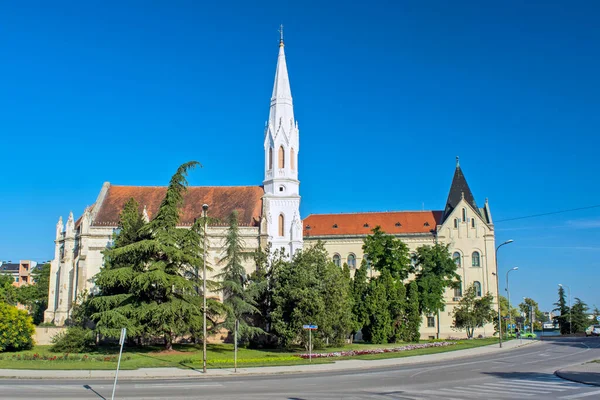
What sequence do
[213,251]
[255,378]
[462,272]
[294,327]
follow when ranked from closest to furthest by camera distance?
[255,378] → [294,327] → [213,251] → [462,272]

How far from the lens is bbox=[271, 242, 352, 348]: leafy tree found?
43.6 m

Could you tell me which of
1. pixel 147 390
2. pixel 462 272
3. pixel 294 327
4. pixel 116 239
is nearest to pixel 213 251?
pixel 116 239

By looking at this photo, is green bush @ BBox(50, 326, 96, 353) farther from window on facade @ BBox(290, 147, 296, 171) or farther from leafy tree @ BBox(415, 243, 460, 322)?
leafy tree @ BBox(415, 243, 460, 322)

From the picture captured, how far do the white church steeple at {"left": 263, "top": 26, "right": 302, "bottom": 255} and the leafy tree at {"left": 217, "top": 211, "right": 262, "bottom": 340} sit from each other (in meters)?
15.0

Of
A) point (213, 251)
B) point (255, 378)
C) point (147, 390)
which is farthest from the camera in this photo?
point (213, 251)

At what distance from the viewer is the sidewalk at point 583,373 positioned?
80.6ft

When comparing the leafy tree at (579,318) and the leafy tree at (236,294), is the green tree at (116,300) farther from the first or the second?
the leafy tree at (579,318)

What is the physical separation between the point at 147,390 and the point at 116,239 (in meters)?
28.7

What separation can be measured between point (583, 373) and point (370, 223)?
52.4 metres

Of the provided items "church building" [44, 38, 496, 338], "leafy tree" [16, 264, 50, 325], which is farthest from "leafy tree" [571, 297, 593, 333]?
"leafy tree" [16, 264, 50, 325]

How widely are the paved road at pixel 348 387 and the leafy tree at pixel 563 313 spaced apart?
71445 mm

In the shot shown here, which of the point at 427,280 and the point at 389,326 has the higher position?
the point at 427,280

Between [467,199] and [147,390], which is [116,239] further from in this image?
[467,199]

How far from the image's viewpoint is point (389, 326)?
178ft
